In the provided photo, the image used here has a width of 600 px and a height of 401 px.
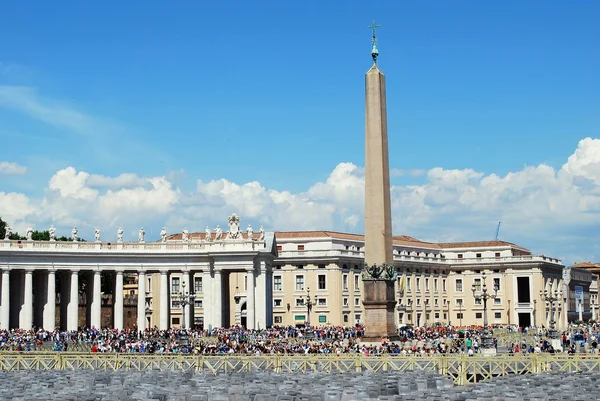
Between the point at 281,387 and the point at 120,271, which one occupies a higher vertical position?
the point at 120,271

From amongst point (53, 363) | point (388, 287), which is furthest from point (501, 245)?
point (53, 363)

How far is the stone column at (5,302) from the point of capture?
7181cm

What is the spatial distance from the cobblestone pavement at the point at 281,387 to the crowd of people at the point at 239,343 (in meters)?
13.2

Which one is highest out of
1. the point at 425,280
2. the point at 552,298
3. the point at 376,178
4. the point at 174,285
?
the point at 376,178

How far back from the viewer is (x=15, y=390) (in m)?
22.1

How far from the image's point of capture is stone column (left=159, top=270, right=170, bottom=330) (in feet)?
255

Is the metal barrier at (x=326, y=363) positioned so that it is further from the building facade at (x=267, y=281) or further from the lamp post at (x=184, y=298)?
the lamp post at (x=184, y=298)

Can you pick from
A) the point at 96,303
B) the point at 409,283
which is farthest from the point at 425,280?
the point at 96,303

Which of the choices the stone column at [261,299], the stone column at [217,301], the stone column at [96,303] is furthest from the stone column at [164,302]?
the stone column at [261,299]

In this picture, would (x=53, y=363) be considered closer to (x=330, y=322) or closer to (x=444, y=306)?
(x=330, y=322)

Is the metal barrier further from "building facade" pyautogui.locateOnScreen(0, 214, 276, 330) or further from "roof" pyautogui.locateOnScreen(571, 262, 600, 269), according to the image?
"roof" pyautogui.locateOnScreen(571, 262, 600, 269)

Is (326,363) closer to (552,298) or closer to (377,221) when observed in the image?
(377,221)

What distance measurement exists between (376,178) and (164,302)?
130 feet

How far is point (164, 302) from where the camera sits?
7788 centimetres
